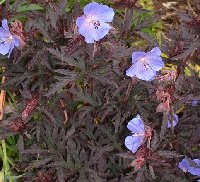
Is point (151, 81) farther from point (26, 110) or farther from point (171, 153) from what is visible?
point (26, 110)

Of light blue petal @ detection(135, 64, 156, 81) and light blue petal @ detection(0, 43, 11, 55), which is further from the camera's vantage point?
light blue petal @ detection(0, 43, 11, 55)

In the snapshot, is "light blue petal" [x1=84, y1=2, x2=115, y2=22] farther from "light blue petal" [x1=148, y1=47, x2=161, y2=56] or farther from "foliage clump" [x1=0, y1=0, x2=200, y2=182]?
"light blue petal" [x1=148, y1=47, x2=161, y2=56]

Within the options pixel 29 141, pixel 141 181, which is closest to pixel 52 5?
pixel 29 141

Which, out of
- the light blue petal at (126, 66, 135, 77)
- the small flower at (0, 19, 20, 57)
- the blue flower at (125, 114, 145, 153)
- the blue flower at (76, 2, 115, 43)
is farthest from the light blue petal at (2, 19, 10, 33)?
the blue flower at (125, 114, 145, 153)

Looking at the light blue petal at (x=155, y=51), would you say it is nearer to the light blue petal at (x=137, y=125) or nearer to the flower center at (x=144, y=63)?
the flower center at (x=144, y=63)

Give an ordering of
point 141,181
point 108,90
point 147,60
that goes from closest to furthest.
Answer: point 147,60 → point 141,181 → point 108,90

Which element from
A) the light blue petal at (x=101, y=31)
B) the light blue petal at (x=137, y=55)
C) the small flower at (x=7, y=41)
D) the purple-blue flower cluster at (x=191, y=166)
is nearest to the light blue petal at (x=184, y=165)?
the purple-blue flower cluster at (x=191, y=166)

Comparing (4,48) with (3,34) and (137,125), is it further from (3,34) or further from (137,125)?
(137,125)
